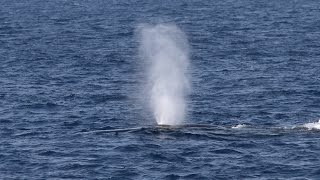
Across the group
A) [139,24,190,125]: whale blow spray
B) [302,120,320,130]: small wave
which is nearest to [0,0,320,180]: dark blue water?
[139,24,190,125]: whale blow spray

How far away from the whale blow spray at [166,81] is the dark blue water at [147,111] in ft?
5.20

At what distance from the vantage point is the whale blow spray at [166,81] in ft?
343

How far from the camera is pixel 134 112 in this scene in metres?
107

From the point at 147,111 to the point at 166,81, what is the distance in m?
5.40

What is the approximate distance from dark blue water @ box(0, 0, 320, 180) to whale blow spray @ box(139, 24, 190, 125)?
5.20 feet

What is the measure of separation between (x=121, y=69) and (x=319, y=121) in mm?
44870

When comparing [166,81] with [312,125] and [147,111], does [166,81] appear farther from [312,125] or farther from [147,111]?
[312,125]

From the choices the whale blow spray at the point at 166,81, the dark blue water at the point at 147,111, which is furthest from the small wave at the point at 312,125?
the whale blow spray at the point at 166,81

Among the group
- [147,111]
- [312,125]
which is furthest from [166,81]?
[312,125]

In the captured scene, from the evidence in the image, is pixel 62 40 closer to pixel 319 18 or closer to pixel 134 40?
pixel 134 40

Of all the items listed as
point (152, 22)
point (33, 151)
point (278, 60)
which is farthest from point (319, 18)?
point (33, 151)

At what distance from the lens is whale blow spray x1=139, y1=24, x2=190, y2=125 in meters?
105

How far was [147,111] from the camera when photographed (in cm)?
10819

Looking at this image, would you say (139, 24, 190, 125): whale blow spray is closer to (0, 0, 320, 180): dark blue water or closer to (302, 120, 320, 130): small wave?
(0, 0, 320, 180): dark blue water
